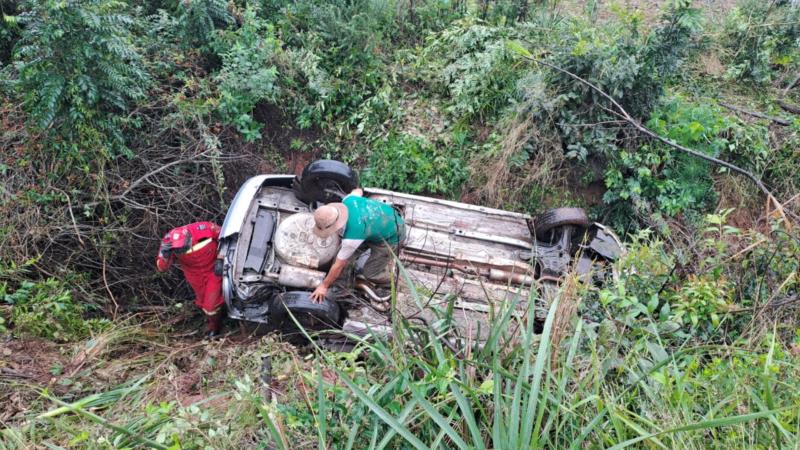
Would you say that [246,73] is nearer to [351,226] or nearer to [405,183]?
[405,183]

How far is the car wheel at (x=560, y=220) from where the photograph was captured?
4980mm

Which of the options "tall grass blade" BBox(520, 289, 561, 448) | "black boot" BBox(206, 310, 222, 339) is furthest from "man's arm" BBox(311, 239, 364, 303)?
"tall grass blade" BBox(520, 289, 561, 448)

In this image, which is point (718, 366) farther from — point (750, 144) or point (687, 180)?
point (750, 144)

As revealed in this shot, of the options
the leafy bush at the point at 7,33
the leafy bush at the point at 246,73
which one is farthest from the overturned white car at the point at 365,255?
the leafy bush at the point at 7,33

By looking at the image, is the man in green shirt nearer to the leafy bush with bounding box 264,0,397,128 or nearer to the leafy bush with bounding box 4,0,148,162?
the leafy bush with bounding box 264,0,397,128

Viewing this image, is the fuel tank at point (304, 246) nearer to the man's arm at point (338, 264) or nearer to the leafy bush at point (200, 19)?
the man's arm at point (338, 264)

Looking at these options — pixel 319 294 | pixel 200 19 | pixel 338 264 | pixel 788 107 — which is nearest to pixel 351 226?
pixel 338 264

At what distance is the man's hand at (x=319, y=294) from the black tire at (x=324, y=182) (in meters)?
1.13

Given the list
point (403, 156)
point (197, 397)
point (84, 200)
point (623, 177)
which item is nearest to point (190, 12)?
point (84, 200)

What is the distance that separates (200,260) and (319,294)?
137 centimetres

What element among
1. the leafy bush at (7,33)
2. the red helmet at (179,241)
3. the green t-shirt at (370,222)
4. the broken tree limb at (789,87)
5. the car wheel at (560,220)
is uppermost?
the leafy bush at (7,33)

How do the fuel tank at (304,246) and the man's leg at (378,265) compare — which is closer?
the fuel tank at (304,246)

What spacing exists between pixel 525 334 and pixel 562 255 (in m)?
2.61

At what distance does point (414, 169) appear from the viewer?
6.24 m
